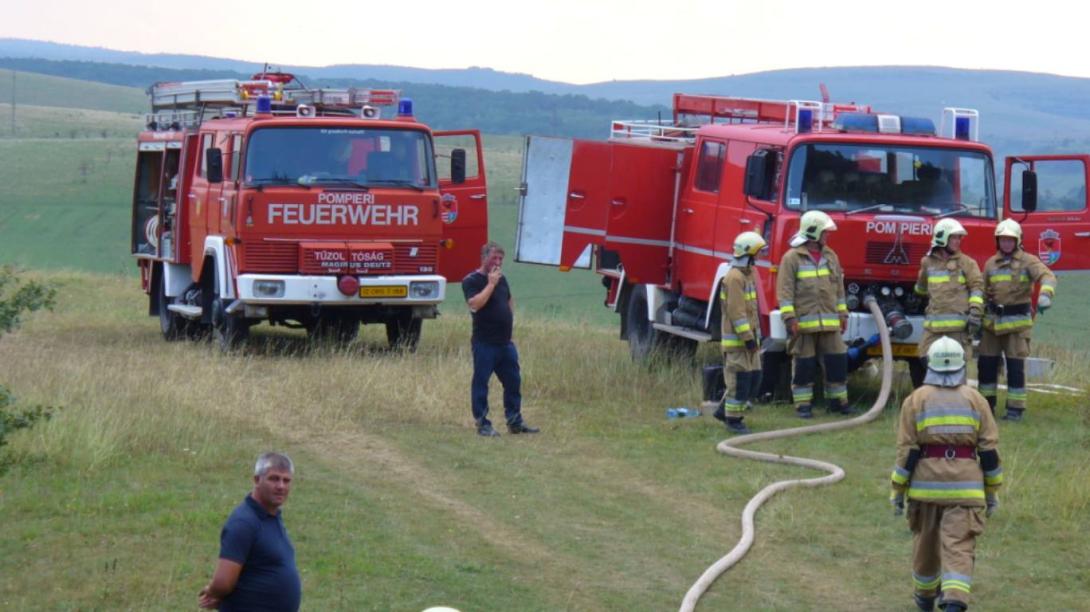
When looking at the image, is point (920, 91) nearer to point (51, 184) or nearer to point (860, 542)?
point (51, 184)

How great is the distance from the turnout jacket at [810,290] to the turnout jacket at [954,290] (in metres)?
0.75

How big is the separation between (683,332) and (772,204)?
7.04 ft

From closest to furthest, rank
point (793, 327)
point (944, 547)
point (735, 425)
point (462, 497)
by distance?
1. point (944, 547)
2. point (462, 497)
3. point (735, 425)
4. point (793, 327)

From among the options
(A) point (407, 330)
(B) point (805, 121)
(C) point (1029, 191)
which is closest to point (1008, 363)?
(C) point (1029, 191)

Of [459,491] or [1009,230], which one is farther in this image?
[1009,230]

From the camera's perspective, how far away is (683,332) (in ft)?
54.0

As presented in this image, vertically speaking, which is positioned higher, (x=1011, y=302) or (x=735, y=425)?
(x=1011, y=302)

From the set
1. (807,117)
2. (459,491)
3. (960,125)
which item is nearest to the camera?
(459,491)

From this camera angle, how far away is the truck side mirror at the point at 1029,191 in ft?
47.6

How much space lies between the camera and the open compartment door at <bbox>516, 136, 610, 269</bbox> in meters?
16.5

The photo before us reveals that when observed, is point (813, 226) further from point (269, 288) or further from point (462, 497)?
point (269, 288)

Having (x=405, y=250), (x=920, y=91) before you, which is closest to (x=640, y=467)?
(x=405, y=250)

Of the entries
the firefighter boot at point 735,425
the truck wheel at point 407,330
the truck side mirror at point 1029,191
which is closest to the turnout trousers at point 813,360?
the firefighter boot at point 735,425

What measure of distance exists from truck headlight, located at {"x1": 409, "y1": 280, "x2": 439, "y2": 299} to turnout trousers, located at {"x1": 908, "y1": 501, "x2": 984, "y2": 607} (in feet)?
31.8
